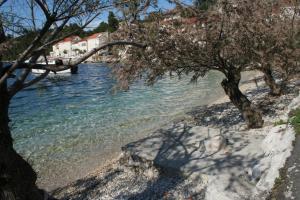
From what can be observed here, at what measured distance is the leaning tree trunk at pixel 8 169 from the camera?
5605mm

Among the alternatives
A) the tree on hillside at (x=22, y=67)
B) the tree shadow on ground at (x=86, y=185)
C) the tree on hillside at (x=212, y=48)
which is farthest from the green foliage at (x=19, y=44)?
the tree on hillside at (x=212, y=48)

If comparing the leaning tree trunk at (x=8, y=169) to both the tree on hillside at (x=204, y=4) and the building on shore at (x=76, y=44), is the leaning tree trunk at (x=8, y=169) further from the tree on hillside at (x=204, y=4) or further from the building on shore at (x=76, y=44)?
the tree on hillside at (x=204, y=4)

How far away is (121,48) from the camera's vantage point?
12.5m

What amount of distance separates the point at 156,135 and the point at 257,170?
4331 mm

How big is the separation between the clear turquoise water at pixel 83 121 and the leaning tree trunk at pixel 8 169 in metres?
0.93

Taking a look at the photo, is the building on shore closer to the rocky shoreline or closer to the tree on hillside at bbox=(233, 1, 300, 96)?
the rocky shoreline

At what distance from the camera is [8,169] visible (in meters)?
5.66

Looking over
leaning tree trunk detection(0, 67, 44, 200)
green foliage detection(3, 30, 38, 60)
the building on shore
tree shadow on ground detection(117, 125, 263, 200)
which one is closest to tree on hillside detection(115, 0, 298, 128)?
the building on shore

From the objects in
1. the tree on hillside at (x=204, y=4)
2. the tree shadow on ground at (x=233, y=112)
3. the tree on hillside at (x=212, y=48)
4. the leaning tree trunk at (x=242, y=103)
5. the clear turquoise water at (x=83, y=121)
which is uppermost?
the tree on hillside at (x=204, y=4)

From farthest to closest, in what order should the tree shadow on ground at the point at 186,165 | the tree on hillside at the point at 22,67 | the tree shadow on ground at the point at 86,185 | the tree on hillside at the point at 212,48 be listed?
the tree on hillside at the point at 212,48 < the tree shadow on ground at the point at 86,185 < the tree shadow on ground at the point at 186,165 < the tree on hillside at the point at 22,67

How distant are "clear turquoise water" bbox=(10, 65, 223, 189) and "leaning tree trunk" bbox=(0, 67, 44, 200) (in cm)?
93

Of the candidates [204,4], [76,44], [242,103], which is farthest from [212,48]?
[76,44]

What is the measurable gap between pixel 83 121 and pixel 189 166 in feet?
36.5

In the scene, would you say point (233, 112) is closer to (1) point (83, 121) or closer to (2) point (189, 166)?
(2) point (189, 166)
